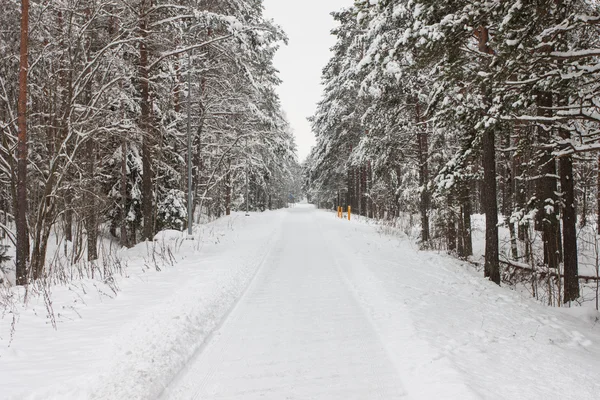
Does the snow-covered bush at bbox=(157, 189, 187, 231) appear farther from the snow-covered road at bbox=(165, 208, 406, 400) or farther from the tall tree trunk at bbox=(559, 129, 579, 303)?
the tall tree trunk at bbox=(559, 129, 579, 303)

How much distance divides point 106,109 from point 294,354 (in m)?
11.2

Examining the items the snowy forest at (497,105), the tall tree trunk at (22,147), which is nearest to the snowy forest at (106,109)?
the tall tree trunk at (22,147)

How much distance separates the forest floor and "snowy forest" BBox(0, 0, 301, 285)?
11.8 feet

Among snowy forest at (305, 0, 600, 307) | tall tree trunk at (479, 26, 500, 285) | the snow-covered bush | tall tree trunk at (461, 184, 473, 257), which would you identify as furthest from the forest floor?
the snow-covered bush

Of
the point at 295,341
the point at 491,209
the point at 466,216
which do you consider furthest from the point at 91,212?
the point at 466,216

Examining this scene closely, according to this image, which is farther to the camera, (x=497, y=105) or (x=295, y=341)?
(x=497, y=105)

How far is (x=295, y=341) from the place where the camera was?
4.48 meters

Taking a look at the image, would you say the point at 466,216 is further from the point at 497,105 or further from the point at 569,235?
the point at 497,105

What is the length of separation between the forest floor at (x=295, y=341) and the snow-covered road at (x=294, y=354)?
0.02 meters

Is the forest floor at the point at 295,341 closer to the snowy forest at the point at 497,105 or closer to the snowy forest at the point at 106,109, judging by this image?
the snowy forest at the point at 497,105

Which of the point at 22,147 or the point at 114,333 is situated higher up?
the point at 22,147

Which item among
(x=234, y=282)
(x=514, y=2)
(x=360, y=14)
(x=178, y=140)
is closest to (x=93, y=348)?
(x=234, y=282)

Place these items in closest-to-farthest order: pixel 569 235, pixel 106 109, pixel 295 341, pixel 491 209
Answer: pixel 295 341 → pixel 569 235 → pixel 491 209 → pixel 106 109

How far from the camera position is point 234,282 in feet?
24.6
